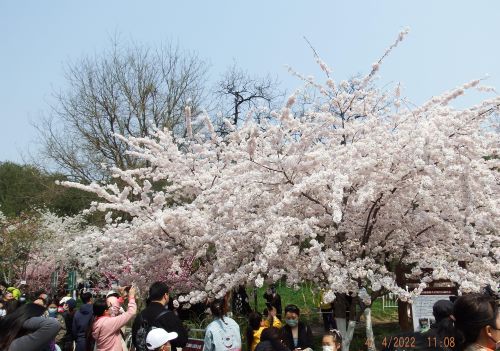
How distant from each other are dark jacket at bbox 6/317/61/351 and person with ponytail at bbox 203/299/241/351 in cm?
222

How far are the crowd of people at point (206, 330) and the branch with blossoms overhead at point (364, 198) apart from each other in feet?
3.43

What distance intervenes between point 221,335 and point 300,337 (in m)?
0.85

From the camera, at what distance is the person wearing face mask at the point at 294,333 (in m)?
6.03

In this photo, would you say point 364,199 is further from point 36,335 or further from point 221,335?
point 36,335

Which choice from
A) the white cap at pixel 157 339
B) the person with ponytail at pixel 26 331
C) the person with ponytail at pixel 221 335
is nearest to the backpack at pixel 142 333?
the person with ponytail at pixel 221 335

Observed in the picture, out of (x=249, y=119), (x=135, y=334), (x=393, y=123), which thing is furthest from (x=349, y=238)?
(x=249, y=119)

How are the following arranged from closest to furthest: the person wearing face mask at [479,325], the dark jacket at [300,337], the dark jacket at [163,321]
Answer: the person wearing face mask at [479,325] → the dark jacket at [163,321] → the dark jacket at [300,337]

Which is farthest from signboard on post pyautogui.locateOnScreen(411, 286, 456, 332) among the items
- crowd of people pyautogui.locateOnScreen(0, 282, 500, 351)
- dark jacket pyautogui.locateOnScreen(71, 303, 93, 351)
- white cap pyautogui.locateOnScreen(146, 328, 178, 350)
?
dark jacket pyautogui.locateOnScreen(71, 303, 93, 351)

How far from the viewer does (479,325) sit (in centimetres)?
285

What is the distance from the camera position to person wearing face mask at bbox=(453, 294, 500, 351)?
9.34 feet

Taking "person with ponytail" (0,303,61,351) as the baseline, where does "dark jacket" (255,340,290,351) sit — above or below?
below

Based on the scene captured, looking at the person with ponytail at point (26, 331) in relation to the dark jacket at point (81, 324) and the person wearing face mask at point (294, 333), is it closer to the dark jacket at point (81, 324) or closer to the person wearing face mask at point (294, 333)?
the person wearing face mask at point (294, 333)
